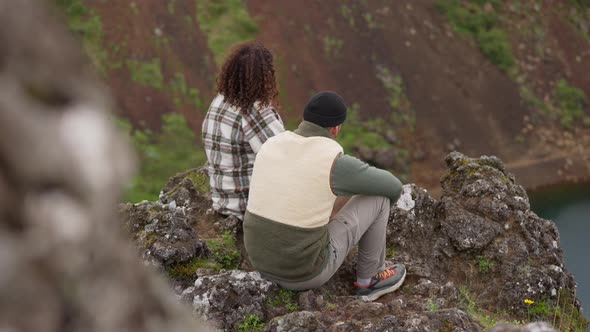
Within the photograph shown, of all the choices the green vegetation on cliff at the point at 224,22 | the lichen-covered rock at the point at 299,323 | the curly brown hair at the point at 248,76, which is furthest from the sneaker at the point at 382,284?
the green vegetation on cliff at the point at 224,22

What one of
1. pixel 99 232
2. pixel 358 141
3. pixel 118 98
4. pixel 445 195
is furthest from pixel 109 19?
pixel 99 232

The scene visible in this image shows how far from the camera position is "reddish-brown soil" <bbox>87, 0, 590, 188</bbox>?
813 inches

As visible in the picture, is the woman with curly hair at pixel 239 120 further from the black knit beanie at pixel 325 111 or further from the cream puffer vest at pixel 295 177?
the cream puffer vest at pixel 295 177

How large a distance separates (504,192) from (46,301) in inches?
250

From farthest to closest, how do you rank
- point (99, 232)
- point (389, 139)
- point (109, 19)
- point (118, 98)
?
point (389, 139)
point (109, 19)
point (118, 98)
point (99, 232)

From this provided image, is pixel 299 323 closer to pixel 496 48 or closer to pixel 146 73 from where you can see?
pixel 146 73

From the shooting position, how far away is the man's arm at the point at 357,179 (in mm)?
4594

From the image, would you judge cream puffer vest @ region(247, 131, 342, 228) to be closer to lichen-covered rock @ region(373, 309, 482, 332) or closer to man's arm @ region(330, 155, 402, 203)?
man's arm @ region(330, 155, 402, 203)

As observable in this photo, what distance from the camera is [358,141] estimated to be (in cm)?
2123

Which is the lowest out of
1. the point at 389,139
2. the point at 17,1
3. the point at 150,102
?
the point at 389,139

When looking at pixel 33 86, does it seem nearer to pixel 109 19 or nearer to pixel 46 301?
pixel 46 301

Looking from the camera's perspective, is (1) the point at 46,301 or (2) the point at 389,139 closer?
(1) the point at 46,301

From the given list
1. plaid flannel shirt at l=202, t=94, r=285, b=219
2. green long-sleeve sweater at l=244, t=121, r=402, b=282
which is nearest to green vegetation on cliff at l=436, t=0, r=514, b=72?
plaid flannel shirt at l=202, t=94, r=285, b=219

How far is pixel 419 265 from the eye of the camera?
20.3 feet
